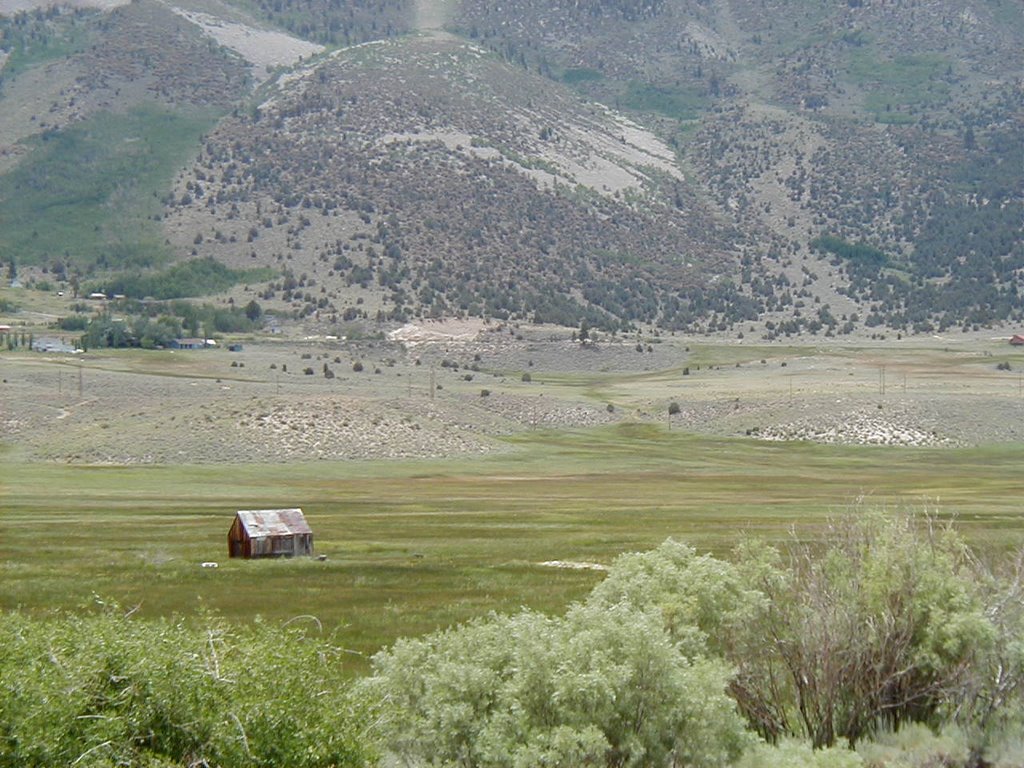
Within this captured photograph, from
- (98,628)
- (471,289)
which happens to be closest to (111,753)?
(98,628)

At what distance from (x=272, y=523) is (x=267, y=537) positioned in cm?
95

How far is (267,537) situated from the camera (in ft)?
157

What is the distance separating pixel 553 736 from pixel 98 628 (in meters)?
7.27

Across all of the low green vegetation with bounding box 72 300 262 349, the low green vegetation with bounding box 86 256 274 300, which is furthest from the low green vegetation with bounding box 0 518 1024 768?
the low green vegetation with bounding box 86 256 274 300

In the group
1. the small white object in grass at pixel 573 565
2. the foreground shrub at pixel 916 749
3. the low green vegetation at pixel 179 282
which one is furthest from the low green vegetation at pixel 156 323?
the foreground shrub at pixel 916 749

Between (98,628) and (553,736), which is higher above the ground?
(98,628)

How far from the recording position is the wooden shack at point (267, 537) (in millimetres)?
47719

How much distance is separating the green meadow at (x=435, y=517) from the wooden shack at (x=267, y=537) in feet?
3.62

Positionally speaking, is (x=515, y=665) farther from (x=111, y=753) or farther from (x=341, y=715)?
(x=111, y=753)

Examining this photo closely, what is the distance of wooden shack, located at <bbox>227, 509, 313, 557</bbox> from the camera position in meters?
47.7

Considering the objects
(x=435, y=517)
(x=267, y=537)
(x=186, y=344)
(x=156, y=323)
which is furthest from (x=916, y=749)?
(x=156, y=323)

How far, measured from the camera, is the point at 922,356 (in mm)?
162625

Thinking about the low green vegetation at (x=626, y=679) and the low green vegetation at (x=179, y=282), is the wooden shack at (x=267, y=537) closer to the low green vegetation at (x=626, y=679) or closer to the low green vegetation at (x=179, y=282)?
the low green vegetation at (x=626, y=679)

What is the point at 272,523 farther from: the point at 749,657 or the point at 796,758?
the point at 796,758
